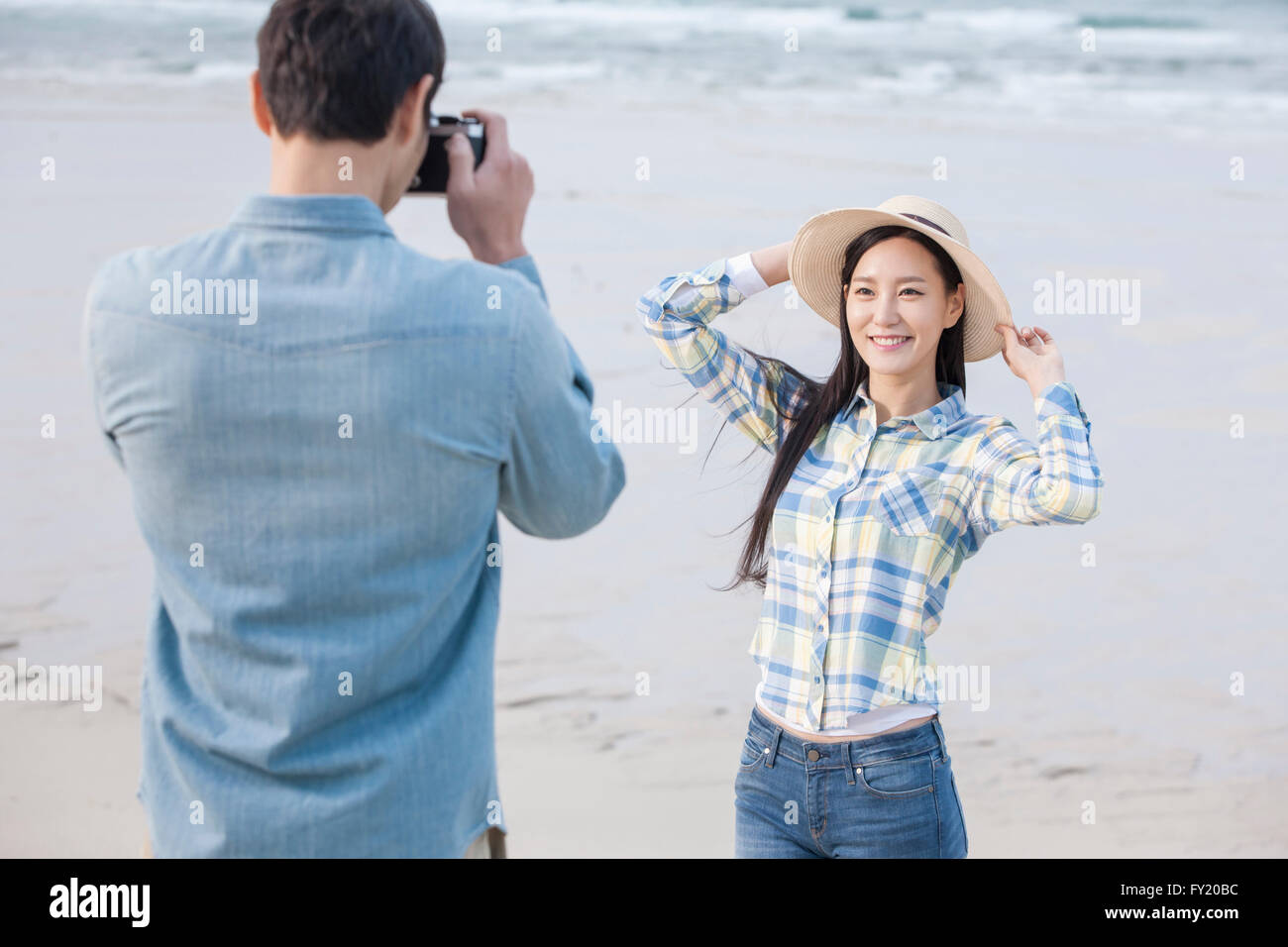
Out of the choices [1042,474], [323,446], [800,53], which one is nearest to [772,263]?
[1042,474]

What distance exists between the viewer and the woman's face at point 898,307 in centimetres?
252

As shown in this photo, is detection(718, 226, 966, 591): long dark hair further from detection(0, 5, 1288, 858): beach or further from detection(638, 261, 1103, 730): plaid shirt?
detection(0, 5, 1288, 858): beach

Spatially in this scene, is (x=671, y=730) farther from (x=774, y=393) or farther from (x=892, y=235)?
(x=892, y=235)

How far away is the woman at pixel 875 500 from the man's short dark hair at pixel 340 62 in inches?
46.4

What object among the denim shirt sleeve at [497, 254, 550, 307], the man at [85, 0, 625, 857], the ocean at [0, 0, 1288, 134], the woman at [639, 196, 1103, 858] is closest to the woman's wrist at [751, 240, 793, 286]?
the woman at [639, 196, 1103, 858]

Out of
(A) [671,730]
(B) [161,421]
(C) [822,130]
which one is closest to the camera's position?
(B) [161,421]

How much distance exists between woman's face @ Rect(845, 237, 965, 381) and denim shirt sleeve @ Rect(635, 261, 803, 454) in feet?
0.81

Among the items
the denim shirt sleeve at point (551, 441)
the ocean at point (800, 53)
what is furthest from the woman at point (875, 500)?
the ocean at point (800, 53)

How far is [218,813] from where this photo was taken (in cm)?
158

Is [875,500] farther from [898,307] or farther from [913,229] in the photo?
[913,229]

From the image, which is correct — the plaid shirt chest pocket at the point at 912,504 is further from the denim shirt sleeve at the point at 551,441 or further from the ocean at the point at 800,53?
the ocean at the point at 800,53

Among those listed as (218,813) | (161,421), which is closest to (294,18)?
(161,421)

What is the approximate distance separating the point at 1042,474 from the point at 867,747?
0.58m

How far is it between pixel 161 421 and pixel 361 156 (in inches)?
15.7
